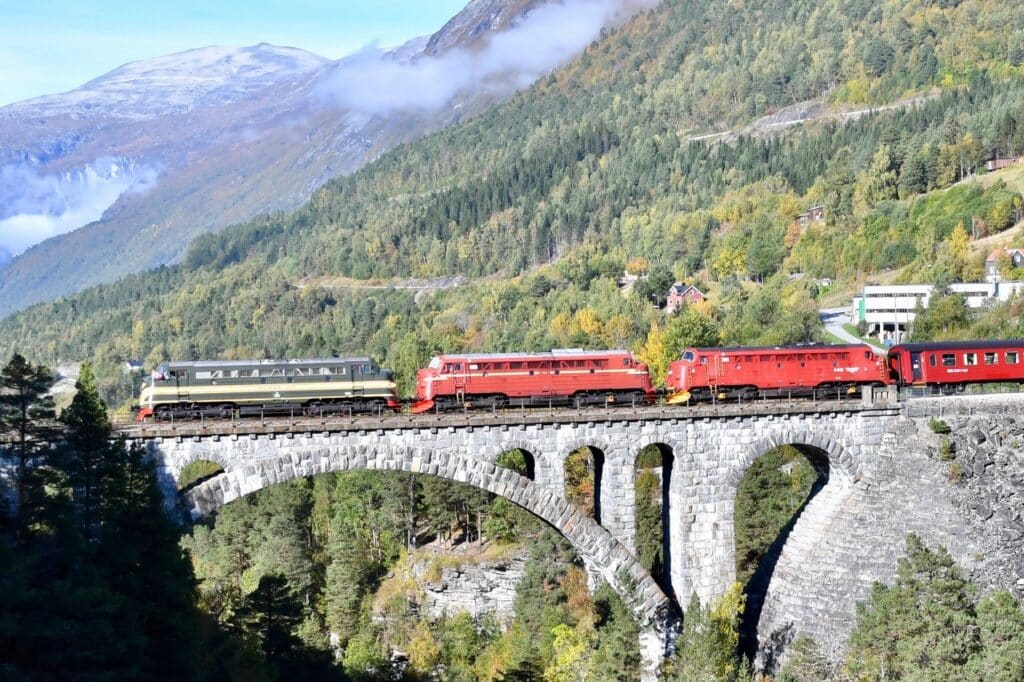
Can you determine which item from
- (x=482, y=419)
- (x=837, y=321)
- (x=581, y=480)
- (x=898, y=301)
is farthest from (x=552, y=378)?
(x=837, y=321)

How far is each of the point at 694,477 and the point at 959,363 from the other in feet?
56.8

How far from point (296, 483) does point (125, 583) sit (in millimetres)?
42581

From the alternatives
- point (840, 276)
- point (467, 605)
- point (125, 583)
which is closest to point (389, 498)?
point (467, 605)

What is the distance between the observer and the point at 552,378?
5519 cm

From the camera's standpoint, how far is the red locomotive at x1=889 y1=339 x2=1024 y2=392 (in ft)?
188

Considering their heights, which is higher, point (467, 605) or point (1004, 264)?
point (1004, 264)

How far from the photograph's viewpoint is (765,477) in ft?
225

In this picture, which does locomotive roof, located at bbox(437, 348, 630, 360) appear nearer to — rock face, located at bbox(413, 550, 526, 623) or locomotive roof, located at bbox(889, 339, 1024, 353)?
locomotive roof, located at bbox(889, 339, 1024, 353)

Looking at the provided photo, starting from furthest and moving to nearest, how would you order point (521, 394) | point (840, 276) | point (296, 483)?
point (840, 276) < point (296, 483) < point (521, 394)

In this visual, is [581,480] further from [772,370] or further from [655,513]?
[772,370]

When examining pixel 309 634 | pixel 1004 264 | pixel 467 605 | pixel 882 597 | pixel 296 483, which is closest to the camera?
pixel 882 597

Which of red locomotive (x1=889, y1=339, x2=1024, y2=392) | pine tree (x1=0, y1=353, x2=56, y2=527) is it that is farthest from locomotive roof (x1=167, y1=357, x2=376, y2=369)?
red locomotive (x1=889, y1=339, x2=1024, y2=392)

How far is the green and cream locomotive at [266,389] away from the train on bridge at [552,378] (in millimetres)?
47

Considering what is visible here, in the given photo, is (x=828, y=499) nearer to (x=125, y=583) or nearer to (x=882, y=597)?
(x=882, y=597)
